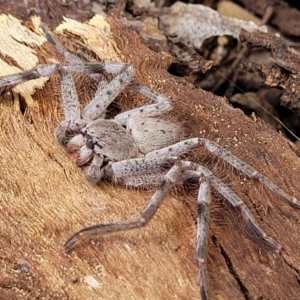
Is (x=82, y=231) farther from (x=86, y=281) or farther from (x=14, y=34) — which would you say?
(x=14, y=34)

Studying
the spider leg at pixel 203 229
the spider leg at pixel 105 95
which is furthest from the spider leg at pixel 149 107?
the spider leg at pixel 203 229

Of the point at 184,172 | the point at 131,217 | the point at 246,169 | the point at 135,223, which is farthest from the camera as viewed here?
the point at 246,169

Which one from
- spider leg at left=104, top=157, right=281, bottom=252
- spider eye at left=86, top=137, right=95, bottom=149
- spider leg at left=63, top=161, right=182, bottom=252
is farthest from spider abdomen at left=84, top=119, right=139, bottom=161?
spider leg at left=63, top=161, right=182, bottom=252

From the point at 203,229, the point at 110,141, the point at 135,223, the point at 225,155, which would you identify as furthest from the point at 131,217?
the point at 225,155

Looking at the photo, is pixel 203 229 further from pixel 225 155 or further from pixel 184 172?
pixel 225 155

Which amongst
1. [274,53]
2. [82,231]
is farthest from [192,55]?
[82,231]

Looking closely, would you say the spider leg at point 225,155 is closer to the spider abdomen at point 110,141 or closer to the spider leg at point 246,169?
the spider leg at point 246,169

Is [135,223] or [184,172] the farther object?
[184,172]

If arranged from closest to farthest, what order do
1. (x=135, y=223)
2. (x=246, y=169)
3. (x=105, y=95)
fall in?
(x=135, y=223) → (x=246, y=169) → (x=105, y=95)
